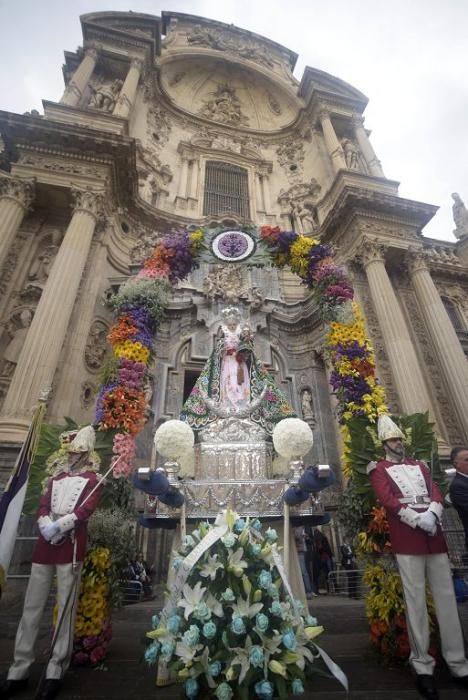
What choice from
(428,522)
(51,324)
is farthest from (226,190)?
(428,522)

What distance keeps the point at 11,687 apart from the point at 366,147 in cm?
2221

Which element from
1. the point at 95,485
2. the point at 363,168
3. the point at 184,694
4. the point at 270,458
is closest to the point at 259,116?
the point at 363,168

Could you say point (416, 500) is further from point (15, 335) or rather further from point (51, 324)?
point (15, 335)

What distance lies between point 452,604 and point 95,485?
3.62 metres

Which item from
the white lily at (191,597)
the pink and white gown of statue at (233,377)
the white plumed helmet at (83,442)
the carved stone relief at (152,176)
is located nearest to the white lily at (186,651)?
the white lily at (191,597)

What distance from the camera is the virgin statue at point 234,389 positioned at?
6.33 meters

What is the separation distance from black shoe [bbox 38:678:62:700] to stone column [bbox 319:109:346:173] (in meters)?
18.0

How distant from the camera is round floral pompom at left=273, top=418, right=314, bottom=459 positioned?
479 cm

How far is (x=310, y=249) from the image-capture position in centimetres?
775

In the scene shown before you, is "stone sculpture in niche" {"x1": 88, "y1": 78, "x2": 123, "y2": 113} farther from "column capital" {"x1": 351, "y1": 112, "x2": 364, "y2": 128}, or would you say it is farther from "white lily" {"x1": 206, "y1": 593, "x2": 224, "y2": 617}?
"white lily" {"x1": 206, "y1": 593, "x2": 224, "y2": 617}

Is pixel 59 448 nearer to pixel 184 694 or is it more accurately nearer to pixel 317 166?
pixel 184 694

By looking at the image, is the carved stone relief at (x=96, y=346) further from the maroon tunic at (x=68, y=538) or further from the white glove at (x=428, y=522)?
the white glove at (x=428, y=522)

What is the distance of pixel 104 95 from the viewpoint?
15.9m

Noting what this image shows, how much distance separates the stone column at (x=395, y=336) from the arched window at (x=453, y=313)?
15.9 feet
